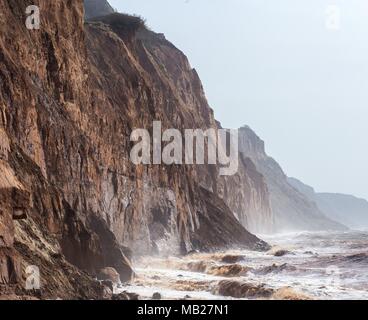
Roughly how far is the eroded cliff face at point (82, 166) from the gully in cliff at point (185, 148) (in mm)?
1132

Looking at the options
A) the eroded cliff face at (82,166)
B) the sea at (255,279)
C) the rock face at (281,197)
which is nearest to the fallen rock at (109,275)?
the eroded cliff face at (82,166)

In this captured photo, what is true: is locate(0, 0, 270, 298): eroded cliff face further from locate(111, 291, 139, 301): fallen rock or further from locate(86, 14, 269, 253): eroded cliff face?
locate(111, 291, 139, 301): fallen rock

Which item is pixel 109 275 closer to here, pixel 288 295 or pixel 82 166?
pixel 288 295

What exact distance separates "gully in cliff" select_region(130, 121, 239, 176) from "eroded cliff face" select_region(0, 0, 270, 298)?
1132 millimetres

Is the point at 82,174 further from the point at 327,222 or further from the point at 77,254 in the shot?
the point at 327,222

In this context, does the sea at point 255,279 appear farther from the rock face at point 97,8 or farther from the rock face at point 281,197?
the rock face at point 281,197

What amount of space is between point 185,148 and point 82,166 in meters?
32.2

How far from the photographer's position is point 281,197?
594ft

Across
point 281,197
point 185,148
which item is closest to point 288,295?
point 185,148

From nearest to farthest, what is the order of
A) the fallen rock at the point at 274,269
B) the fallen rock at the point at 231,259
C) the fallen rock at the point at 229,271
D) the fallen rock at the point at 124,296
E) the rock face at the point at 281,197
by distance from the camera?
the fallen rock at the point at 124,296, the fallen rock at the point at 229,271, the fallen rock at the point at 274,269, the fallen rock at the point at 231,259, the rock face at the point at 281,197

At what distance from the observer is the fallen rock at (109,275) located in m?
23.0

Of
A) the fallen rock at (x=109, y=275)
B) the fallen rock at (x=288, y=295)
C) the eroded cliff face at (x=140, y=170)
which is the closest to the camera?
the fallen rock at (x=288, y=295)

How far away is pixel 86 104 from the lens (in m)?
34.5
